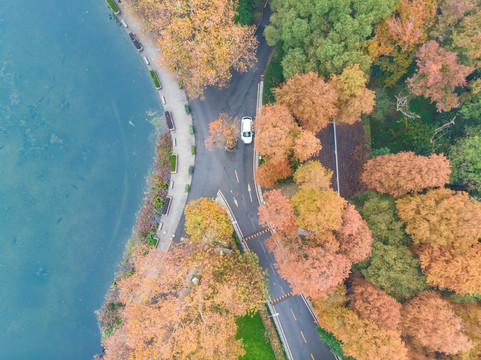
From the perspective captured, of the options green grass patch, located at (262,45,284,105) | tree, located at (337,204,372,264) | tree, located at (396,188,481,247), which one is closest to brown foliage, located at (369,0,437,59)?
green grass patch, located at (262,45,284,105)

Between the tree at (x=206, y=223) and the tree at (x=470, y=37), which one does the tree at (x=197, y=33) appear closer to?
the tree at (x=206, y=223)

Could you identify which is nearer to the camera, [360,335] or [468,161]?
[360,335]

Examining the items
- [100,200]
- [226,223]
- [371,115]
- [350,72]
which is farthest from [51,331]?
[371,115]

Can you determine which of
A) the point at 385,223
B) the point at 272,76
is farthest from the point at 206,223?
the point at 272,76

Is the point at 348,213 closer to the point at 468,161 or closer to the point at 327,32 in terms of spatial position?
the point at 468,161

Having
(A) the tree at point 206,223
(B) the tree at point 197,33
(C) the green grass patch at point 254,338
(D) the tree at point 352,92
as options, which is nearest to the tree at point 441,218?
(D) the tree at point 352,92

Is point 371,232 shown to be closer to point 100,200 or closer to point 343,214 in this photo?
point 343,214
